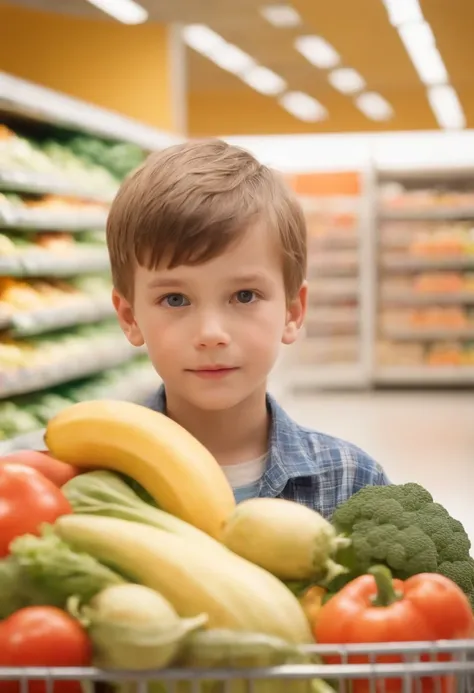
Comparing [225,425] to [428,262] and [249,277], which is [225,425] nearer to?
[249,277]

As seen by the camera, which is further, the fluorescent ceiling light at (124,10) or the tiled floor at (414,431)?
A: the fluorescent ceiling light at (124,10)

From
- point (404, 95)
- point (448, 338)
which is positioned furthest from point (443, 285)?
point (404, 95)

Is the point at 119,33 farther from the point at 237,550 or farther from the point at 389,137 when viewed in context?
the point at 237,550

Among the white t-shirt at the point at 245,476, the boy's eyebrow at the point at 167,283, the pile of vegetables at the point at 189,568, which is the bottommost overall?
the white t-shirt at the point at 245,476

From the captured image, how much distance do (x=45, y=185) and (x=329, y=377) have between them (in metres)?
6.47

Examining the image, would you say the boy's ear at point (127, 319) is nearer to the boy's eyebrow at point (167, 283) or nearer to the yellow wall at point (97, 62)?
the boy's eyebrow at point (167, 283)

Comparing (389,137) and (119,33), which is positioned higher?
(119,33)

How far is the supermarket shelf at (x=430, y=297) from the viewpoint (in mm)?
11891

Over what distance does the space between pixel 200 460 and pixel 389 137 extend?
35.7ft

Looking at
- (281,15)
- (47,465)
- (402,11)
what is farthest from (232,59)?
(47,465)

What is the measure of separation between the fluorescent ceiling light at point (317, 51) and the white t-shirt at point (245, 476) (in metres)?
11.7

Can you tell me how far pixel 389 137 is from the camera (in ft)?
37.9

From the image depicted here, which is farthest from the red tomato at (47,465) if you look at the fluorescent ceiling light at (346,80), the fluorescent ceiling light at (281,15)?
the fluorescent ceiling light at (346,80)

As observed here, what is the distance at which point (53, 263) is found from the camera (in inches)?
231
